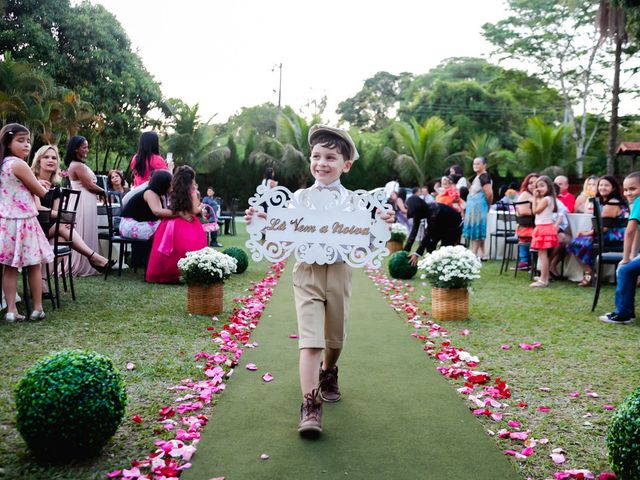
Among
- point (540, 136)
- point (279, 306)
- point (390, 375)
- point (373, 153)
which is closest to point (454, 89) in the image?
point (373, 153)

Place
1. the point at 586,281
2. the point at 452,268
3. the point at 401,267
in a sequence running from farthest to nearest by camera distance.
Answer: the point at 401,267 → the point at 586,281 → the point at 452,268

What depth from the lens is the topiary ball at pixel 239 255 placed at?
8523 mm

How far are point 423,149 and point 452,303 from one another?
67.5 feet

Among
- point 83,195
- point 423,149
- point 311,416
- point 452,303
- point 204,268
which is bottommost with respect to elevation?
point 311,416

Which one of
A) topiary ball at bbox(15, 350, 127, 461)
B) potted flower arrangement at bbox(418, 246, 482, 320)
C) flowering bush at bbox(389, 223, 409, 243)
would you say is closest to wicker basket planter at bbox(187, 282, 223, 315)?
potted flower arrangement at bbox(418, 246, 482, 320)

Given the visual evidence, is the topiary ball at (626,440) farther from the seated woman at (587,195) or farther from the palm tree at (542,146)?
the palm tree at (542,146)

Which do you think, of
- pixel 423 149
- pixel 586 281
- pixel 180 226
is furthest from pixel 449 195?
pixel 423 149

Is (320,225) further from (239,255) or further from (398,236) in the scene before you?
(398,236)

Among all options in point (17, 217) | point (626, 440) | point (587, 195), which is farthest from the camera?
point (587, 195)

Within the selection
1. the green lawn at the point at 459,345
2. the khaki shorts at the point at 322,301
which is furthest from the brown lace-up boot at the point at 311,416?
the green lawn at the point at 459,345

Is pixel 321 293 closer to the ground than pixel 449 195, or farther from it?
closer to the ground

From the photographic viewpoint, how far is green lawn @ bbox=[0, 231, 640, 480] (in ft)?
9.28

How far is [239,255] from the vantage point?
866cm

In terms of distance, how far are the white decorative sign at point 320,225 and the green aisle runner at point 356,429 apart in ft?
3.02
